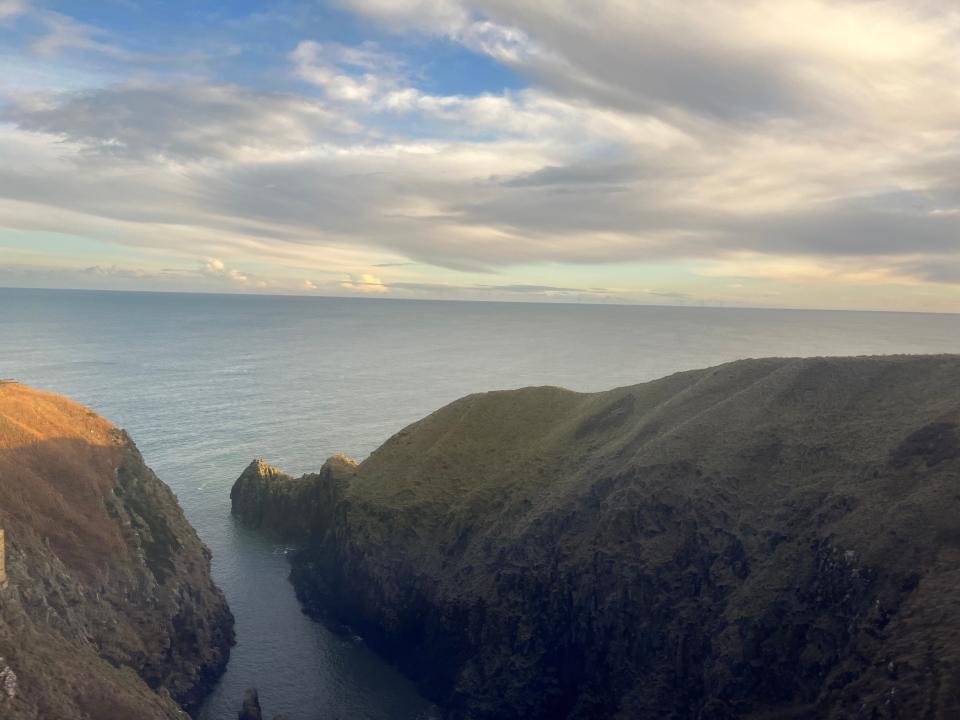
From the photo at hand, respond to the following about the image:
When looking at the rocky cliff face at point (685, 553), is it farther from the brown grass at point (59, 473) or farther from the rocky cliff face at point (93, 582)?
the brown grass at point (59, 473)

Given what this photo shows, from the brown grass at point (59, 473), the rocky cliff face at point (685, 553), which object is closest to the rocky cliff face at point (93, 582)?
the brown grass at point (59, 473)

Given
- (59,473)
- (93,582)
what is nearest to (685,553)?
(93,582)

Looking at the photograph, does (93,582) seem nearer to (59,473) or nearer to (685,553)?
(59,473)

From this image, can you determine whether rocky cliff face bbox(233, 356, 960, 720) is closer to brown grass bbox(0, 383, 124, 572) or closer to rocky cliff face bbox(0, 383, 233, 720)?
rocky cliff face bbox(0, 383, 233, 720)

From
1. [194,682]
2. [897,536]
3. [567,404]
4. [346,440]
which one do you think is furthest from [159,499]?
[897,536]

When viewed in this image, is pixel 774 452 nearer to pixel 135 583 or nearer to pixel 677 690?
pixel 677 690

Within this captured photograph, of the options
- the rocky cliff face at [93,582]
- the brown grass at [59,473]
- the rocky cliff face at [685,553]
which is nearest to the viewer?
the rocky cliff face at [685,553]

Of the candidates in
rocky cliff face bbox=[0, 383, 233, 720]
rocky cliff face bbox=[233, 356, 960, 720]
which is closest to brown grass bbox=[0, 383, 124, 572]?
rocky cliff face bbox=[0, 383, 233, 720]
